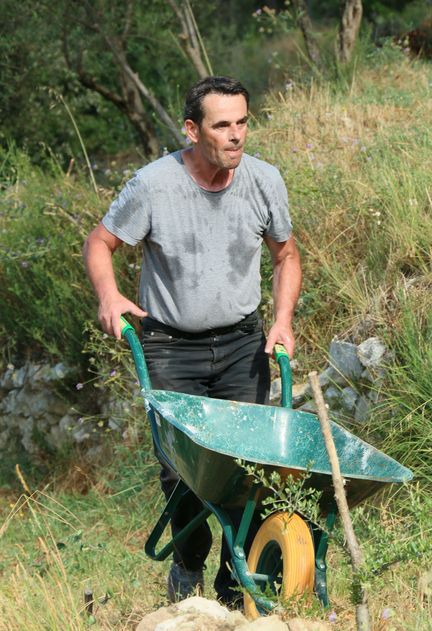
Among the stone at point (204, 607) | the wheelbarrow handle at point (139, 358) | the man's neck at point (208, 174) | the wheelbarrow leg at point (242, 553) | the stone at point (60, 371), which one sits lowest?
the stone at point (60, 371)

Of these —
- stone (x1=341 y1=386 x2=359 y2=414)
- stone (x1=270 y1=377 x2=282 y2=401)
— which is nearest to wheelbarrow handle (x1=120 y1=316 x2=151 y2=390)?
stone (x1=341 y1=386 x2=359 y2=414)

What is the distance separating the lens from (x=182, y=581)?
445 centimetres

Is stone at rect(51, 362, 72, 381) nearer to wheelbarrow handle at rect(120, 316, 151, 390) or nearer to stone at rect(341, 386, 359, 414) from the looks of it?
stone at rect(341, 386, 359, 414)

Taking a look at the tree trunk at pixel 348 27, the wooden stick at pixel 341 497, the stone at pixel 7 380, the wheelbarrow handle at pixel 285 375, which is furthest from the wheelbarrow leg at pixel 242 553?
the tree trunk at pixel 348 27

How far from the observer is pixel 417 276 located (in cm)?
580

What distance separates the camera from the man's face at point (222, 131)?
168 inches

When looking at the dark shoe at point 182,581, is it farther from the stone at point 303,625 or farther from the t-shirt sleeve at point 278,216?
the t-shirt sleeve at point 278,216

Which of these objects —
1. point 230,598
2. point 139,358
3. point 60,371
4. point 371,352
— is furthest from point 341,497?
point 60,371

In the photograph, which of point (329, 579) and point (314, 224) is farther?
point (314, 224)

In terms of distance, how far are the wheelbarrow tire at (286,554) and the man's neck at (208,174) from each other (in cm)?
143

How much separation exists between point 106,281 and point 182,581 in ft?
4.05

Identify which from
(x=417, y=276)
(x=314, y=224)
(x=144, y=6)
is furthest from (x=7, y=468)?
(x=144, y=6)

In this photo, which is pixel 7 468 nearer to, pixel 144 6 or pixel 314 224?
pixel 314 224

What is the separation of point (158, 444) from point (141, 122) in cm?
894
